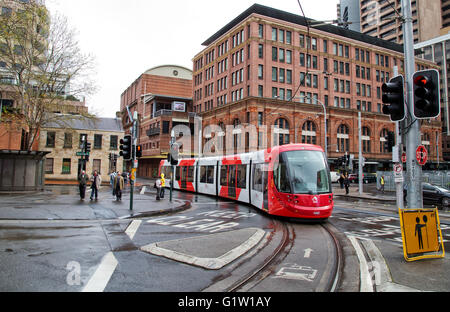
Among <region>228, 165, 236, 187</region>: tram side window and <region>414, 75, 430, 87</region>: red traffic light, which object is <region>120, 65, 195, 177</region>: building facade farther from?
<region>414, 75, 430, 87</region>: red traffic light

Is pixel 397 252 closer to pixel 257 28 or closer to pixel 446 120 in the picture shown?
pixel 257 28

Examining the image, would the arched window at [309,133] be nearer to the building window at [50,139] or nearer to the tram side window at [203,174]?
the tram side window at [203,174]

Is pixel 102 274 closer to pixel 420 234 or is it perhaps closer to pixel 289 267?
pixel 289 267

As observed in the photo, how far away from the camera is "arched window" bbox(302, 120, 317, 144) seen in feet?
169

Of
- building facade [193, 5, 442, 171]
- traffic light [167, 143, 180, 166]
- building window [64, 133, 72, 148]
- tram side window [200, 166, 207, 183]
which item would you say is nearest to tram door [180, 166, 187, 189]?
tram side window [200, 166, 207, 183]

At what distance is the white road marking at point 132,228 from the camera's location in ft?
30.1

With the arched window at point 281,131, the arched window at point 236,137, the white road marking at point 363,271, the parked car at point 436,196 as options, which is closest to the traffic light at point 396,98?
the white road marking at point 363,271

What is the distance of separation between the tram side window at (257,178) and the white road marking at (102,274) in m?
8.61

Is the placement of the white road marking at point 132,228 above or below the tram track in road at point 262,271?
above

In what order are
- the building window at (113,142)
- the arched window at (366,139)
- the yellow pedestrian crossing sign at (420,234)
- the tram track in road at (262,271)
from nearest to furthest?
the tram track in road at (262,271) → the yellow pedestrian crossing sign at (420,234) → the building window at (113,142) → the arched window at (366,139)

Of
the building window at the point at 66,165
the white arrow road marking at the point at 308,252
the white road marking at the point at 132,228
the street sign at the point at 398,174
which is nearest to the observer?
the white arrow road marking at the point at 308,252

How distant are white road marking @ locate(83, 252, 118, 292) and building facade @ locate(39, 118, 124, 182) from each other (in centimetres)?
3214

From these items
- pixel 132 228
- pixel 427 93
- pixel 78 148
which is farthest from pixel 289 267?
pixel 78 148

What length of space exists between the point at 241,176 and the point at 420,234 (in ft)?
37.3
